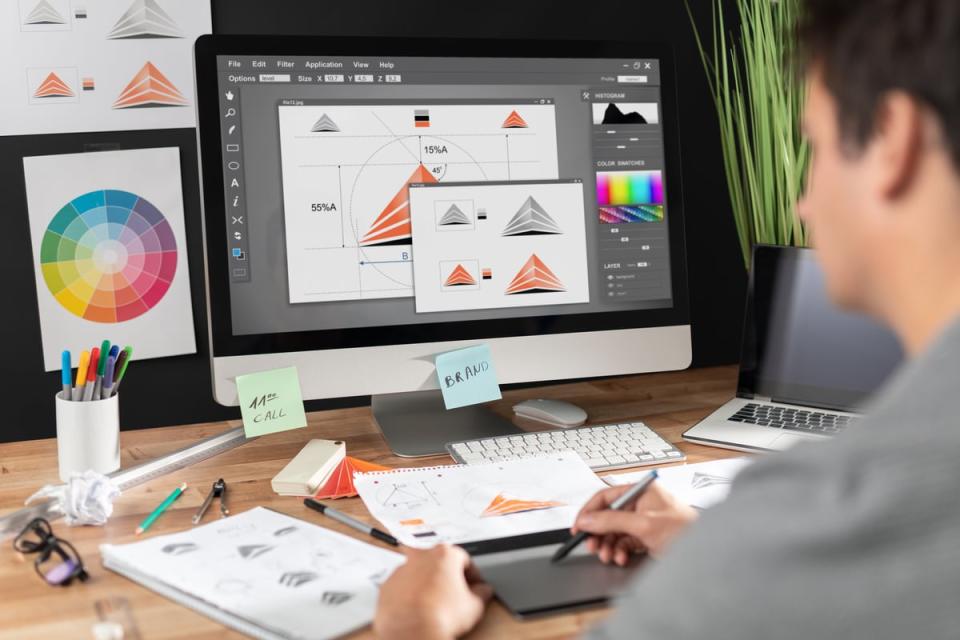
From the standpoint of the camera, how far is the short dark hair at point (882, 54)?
45 centimetres

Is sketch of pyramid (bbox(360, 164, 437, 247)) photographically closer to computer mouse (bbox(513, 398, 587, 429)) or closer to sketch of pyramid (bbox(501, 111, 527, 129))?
sketch of pyramid (bbox(501, 111, 527, 129))

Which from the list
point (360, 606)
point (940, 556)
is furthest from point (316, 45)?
point (940, 556)

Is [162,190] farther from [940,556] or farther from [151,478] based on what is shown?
[940,556]

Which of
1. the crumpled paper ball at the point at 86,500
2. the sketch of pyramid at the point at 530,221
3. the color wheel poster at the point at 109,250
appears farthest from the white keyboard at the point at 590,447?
the color wheel poster at the point at 109,250

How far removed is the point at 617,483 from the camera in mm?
1061

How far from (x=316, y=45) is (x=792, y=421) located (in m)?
0.78

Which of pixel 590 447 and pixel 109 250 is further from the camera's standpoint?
pixel 109 250

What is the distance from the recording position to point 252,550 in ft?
2.90

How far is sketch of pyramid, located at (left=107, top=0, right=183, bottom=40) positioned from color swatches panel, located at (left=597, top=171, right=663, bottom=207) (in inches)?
26.6

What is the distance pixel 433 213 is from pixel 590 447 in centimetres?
36

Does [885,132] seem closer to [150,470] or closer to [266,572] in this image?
[266,572]

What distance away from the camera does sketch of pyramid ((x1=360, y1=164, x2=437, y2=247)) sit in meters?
1.22

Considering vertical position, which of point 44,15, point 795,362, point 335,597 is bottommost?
point 335,597

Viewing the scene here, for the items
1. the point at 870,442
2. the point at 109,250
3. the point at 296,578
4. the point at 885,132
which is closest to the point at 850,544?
the point at 870,442
